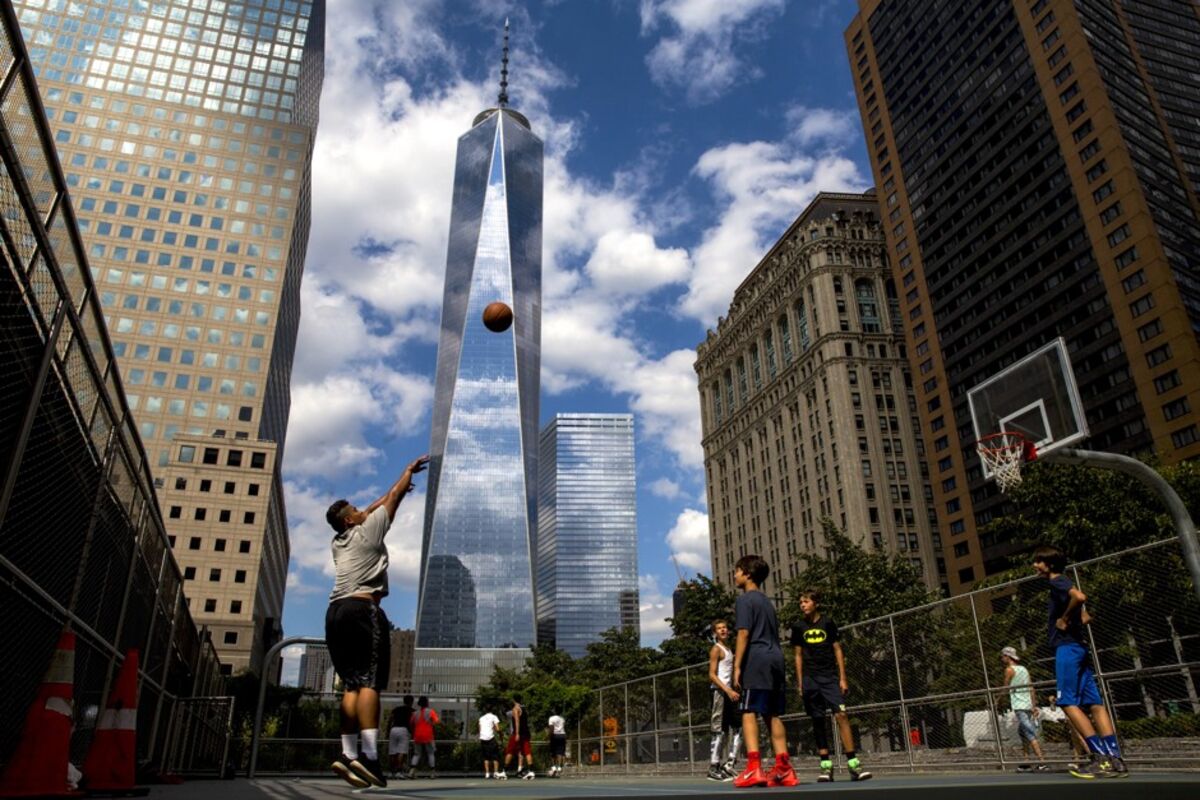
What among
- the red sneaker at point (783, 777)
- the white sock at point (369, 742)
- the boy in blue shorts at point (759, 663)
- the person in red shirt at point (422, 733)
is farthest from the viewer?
the person in red shirt at point (422, 733)

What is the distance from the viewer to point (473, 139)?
7377 inches

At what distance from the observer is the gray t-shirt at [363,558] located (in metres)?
5.78

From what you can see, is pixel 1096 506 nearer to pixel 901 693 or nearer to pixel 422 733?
pixel 901 693

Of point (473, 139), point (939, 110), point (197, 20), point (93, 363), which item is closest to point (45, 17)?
point (197, 20)

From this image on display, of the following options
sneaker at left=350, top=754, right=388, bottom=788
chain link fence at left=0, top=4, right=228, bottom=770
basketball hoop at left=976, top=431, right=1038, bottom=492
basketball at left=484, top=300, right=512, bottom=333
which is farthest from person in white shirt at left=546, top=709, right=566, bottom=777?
sneaker at left=350, top=754, right=388, bottom=788

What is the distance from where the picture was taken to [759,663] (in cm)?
643

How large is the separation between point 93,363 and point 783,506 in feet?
294

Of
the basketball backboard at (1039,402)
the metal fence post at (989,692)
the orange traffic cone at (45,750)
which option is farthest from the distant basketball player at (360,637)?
the basketball backboard at (1039,402)

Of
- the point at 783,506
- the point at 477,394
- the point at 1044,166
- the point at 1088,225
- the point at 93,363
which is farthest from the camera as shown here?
the point at 477,394

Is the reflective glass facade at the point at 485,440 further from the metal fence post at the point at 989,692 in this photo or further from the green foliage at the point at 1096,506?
the metal fence post at the point at 989,692

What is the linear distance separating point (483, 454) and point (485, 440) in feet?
9.92

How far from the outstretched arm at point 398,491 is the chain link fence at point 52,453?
7.59 feet

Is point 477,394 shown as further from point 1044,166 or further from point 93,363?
point 93,363

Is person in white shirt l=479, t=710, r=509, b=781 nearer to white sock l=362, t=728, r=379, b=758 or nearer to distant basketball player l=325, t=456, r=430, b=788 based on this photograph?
distant basketball player l=325, t=456, r=430, b=788
